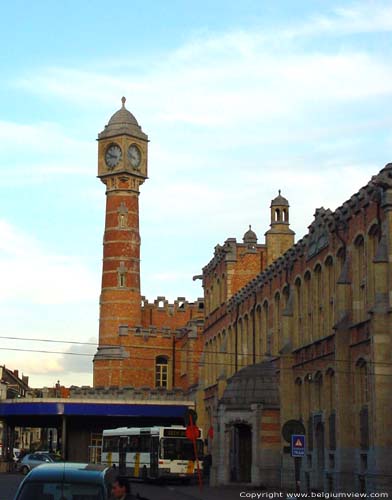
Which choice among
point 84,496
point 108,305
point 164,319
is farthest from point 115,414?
point 84,496

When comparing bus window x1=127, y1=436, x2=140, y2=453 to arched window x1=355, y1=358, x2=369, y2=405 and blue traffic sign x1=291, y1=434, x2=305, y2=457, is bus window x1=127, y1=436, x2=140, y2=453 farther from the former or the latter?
blue traffic sign x1=291, y1=434, x2=305, y2=457

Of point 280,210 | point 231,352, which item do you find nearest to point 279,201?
point 280,210

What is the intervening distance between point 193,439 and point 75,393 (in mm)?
25165

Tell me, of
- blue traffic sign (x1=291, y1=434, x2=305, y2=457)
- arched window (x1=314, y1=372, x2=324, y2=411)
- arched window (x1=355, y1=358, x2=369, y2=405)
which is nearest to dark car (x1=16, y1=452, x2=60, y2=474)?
arched window (x1=314, y1=372, x2=324, y2=411)

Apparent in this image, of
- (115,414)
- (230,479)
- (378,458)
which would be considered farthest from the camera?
(115,414)

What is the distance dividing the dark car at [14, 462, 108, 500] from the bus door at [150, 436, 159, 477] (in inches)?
1254

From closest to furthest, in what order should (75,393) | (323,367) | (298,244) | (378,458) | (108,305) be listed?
(378,458) → (323,367) → (298,244) → (75,393) → (108,305)

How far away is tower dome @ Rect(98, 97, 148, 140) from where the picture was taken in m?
82.1

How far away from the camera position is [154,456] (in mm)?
46906

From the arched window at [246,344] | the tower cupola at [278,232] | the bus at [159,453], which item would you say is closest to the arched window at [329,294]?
the bus at [159,453]

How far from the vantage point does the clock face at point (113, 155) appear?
267ft

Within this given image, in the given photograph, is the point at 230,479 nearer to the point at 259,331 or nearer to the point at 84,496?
the point at 259,331

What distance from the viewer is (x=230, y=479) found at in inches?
1757

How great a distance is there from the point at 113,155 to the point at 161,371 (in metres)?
18.5
